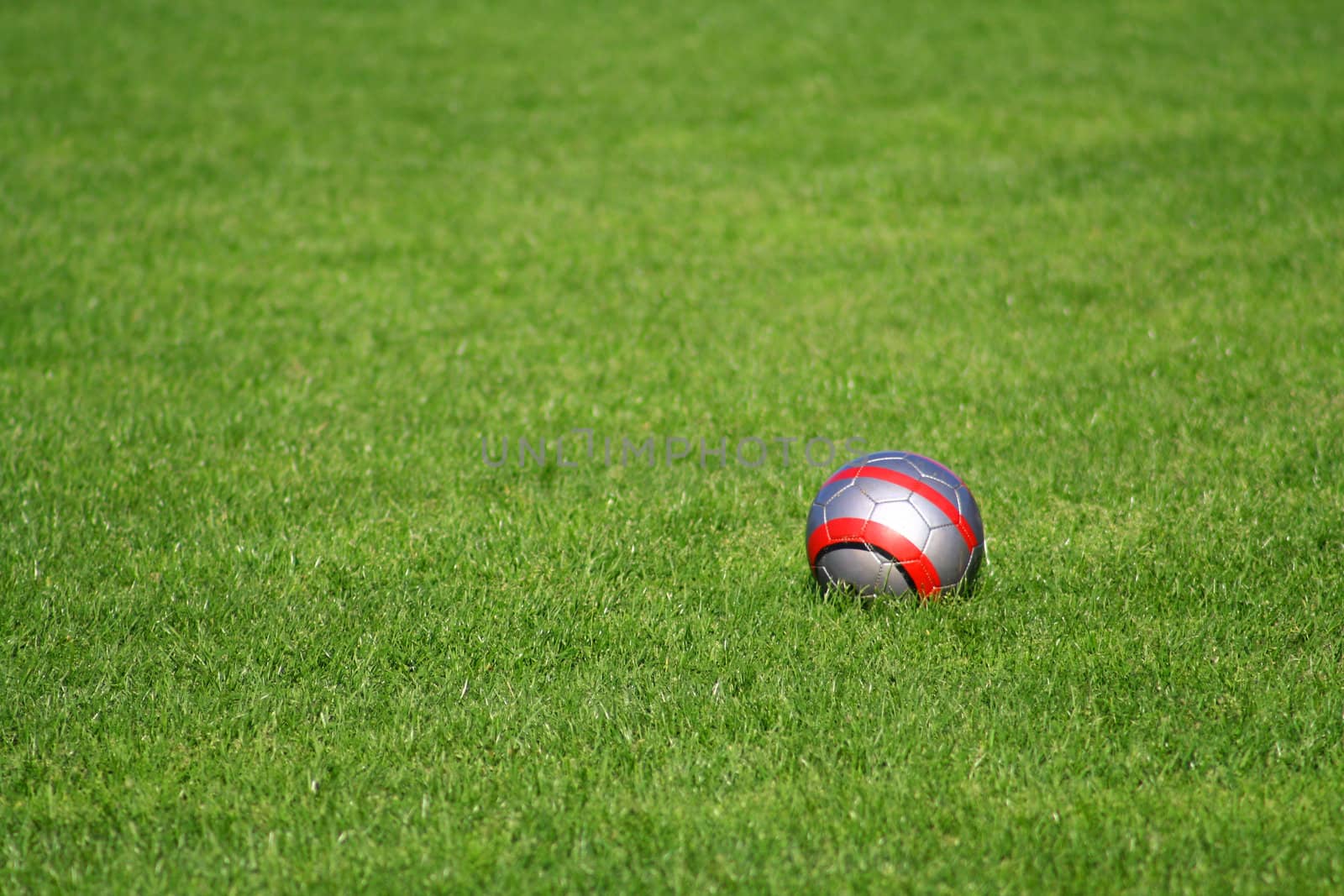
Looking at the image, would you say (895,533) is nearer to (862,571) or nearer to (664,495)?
(862,571)

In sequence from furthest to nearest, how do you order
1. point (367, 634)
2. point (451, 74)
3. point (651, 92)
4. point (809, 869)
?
point (451, 74), point (651, 92), point (367, 634), point (809, 869)

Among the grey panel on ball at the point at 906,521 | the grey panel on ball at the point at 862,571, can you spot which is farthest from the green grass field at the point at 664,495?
the grey panel on ball at the point at 906,521

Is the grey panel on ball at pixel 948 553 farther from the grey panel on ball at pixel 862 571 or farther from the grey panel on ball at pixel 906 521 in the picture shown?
the grey panel on ball at pixel 862 571

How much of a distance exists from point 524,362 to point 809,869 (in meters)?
6.12

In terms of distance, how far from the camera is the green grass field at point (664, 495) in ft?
14.0

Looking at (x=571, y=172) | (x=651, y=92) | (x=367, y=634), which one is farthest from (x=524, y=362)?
(x=651, y=92)

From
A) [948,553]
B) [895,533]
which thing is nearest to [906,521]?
[895,533]

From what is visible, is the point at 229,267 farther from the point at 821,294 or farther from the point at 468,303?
the point at 821,294

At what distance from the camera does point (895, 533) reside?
5.49m

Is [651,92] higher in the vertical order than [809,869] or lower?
higher

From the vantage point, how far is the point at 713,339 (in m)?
9.84

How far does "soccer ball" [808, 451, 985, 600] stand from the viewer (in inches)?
216

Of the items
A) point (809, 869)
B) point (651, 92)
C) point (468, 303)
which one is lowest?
point (809, 869)

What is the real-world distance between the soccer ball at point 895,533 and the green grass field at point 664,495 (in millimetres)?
177
